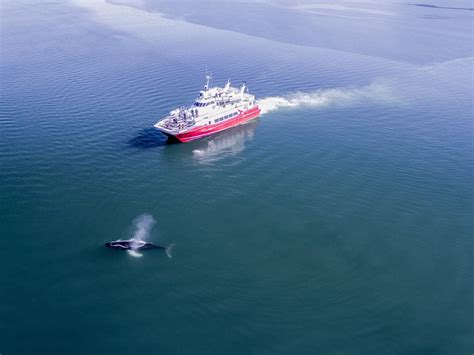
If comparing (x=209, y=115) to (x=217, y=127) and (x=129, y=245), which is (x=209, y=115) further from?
(x=129, y=245)

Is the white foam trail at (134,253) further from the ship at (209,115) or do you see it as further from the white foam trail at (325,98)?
the white foam trail at (325,98)

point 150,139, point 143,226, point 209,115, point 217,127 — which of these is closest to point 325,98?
point 217,127

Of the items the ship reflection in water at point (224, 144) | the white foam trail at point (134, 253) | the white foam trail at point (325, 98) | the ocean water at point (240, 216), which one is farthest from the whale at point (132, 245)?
the white foam trail at point (325, 98)

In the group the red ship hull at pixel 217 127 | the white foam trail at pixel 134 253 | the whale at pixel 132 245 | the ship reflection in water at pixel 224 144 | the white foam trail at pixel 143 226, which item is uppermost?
the red ship hull at pixel 217 127

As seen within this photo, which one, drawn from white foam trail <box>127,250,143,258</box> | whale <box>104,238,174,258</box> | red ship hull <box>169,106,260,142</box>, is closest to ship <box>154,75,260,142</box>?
red ship hull <box>169,106,260,142</box>

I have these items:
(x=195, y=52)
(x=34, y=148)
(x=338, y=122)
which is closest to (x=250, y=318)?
(x=34, y=148)
